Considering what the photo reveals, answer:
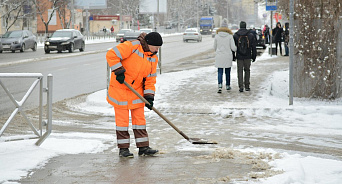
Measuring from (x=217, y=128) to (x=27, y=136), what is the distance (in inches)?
128

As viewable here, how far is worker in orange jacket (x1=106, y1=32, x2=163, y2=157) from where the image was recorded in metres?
6.75

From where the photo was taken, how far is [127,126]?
703cm

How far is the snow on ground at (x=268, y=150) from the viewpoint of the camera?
5.73m

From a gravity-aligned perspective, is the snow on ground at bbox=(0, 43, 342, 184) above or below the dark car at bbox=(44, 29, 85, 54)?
below

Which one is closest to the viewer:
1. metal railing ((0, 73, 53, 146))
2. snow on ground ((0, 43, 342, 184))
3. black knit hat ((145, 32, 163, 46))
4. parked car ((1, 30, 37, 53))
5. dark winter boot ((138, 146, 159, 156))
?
snow on ground ((0, 43, 342, 184))

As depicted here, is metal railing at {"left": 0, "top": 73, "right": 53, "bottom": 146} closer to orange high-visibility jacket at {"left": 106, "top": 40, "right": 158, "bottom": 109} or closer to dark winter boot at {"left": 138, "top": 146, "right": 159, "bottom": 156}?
orange high-visibility jacket at {"left": 106, "top": 40, "right": 158, "bottom": 109}

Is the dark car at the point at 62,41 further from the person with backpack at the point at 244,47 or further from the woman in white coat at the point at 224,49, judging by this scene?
the person with backpack at the point at 244,47

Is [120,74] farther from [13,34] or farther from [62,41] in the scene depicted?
[13,34]

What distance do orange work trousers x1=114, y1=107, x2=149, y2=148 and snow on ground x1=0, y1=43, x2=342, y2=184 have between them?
658mm

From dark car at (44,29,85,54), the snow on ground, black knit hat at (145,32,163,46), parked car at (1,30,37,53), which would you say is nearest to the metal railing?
the snow on ground

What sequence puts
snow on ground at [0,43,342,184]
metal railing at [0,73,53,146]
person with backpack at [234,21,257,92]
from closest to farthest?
1. snow on ground at [0,43,342,184]
2. metal railing at [0,73,53,146]
3. person with backpack at [234,21,257,92]

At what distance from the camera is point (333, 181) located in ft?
18.1

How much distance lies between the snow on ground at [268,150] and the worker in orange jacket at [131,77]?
788mm

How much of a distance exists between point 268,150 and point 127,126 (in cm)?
174
